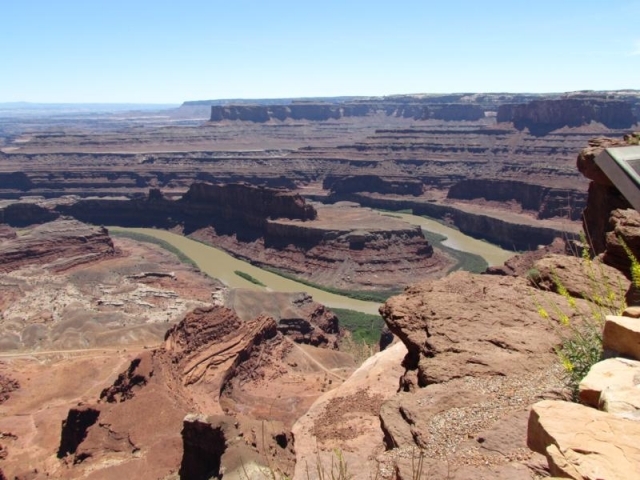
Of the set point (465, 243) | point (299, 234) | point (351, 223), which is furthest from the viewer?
point (465, 243)

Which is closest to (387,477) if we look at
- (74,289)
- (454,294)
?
(454,294)

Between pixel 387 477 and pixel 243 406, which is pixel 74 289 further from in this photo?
pixel 387 477

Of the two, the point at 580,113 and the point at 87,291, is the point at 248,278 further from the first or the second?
the point at 580,113

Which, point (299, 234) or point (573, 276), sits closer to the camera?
point (573, 276)

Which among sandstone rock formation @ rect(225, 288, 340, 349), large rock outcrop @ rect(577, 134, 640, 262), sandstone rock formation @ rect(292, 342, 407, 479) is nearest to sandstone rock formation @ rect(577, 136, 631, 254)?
large rock outcrop @ rect(577, 134, 640, 262)

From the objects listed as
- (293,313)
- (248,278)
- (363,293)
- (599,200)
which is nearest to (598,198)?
(599,200)

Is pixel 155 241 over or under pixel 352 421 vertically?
under
